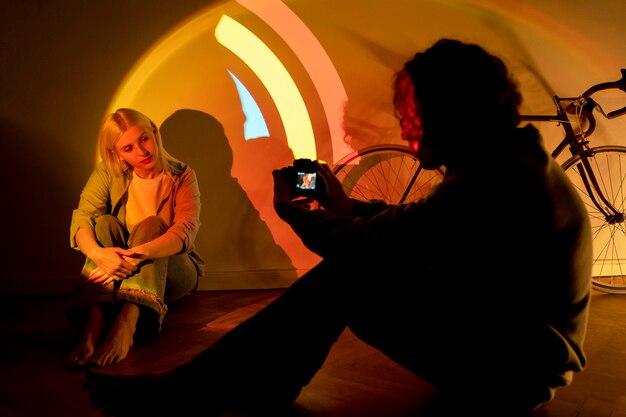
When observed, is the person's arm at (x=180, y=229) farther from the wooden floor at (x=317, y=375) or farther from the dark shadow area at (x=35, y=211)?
the dark shadow area at (x=35, y=211)

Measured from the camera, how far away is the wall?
2.71 meters

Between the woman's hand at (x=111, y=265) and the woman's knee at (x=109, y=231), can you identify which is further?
the woman's knee at (x=109, y=231)

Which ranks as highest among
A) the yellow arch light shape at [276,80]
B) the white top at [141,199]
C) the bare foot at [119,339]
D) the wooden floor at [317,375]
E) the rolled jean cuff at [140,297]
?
the yellow arch light shape at [276,80]

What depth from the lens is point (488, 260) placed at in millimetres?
940

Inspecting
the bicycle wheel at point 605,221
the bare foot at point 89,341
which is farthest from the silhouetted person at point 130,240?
the bicycle wheel at point 605,221

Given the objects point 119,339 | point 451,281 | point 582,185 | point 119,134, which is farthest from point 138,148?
point 582,185

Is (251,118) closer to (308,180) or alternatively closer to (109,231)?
(109,231)

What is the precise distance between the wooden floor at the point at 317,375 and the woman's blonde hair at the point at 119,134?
2.16ft

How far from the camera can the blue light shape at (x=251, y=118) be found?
9.32 ft

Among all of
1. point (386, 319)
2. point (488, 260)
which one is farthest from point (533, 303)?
point (386, 319)

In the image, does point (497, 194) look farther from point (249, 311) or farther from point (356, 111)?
point (356, 111)

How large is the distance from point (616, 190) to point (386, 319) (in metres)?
2.47

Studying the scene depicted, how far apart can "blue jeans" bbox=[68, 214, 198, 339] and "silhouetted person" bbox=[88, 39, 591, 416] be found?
69 centimetres

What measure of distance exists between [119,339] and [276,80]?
64.3 inches
